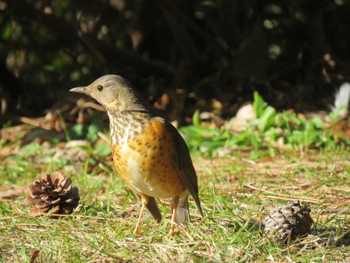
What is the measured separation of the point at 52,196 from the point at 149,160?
77 cm

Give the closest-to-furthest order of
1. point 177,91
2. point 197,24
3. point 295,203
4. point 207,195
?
point 295,203
point 207,195
point 177,91
point 197,24

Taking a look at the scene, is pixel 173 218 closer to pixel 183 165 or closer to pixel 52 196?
pixel 183 165

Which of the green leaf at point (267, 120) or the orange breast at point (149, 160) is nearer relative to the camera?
the orange breast at point (149, 160)

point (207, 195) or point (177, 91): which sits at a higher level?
point (207, 195)

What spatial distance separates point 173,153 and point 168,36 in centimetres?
507

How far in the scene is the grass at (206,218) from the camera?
13.0ft

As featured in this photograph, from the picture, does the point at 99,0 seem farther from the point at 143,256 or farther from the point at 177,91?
the point at 143,256

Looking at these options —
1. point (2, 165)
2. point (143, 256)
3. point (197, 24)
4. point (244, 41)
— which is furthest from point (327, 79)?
point (143, 256)

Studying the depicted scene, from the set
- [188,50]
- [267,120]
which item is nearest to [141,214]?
[267,120]

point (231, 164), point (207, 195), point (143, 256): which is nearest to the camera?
point (143, 256)

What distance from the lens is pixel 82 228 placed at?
4422 mm

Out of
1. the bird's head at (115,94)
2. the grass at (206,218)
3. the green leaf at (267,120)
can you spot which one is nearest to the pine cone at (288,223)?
the grass at (206,218)

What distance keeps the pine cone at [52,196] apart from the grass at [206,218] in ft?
0.26

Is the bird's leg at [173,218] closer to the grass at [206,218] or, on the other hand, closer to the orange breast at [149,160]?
the grass at [206,218]
